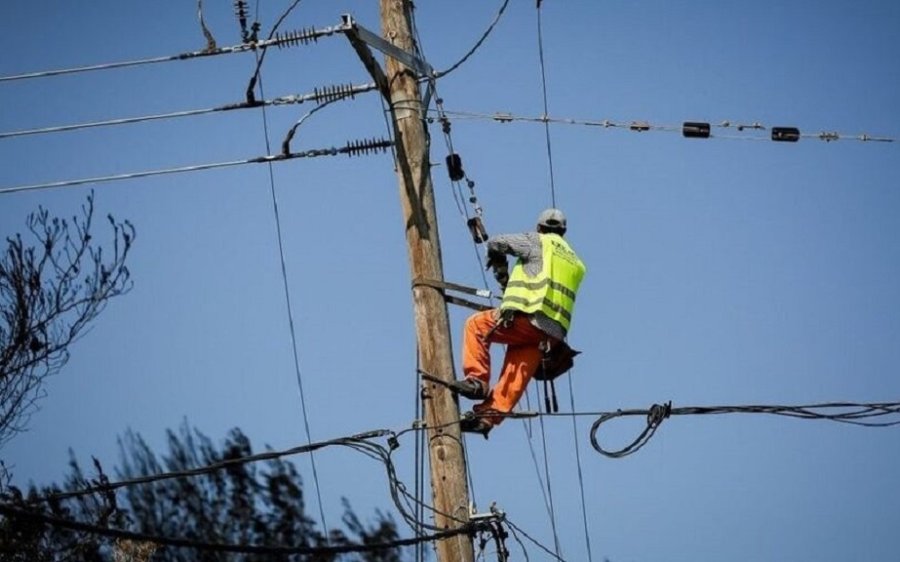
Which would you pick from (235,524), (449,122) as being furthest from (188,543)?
(235,524)

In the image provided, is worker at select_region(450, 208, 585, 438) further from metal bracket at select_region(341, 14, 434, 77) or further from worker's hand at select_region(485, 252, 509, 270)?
metal bracket at select_region(341, 14, 434, 77)

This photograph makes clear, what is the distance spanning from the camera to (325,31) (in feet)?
26.4

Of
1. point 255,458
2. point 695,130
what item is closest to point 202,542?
point 255,458

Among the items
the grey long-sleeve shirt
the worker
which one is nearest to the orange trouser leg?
the worker

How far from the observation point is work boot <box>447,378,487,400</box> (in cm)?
795

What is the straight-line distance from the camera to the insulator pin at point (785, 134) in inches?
367

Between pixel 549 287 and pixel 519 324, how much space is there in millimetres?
335

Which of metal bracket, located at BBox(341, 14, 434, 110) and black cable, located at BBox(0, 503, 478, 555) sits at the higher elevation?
metal bracket, located at BBox(341, 14, 434, 110)

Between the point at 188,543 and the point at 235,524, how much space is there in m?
8.35

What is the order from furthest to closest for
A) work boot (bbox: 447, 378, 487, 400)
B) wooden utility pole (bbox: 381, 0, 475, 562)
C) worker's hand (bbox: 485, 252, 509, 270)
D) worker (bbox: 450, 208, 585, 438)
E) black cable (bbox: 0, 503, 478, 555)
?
worker's hand (bbox: 485, 252, 509, 270), worker (bbox: 450, 208, 585, 438), work boot (bbox: 447, 378, 487, 400), wooden utility pole (bbox: 381, 0, 475, 562), black cable (bbox: 0, 503, 478, 555)

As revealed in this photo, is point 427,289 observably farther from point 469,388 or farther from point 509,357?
point 509,357

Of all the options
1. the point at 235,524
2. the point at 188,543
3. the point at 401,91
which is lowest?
the point at 188,543

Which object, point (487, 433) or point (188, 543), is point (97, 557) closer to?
point (487, 433)

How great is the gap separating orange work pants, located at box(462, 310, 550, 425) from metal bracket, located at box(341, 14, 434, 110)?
1.67 m
